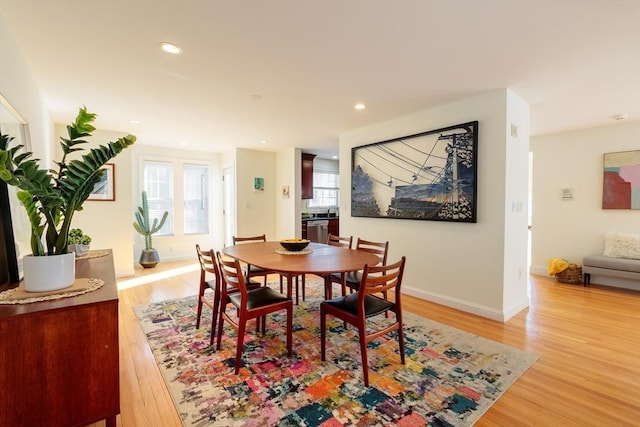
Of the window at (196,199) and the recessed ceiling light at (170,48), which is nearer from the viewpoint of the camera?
the recessed ceiling light at (170,48)

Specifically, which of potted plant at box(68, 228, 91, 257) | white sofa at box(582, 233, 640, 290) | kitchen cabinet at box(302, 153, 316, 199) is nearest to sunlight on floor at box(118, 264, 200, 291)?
potted plant at box(68, 228, 91, 257)

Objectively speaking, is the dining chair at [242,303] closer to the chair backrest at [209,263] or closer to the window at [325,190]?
the chair backrest at [209,263]

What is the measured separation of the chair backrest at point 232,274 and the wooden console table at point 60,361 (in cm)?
79

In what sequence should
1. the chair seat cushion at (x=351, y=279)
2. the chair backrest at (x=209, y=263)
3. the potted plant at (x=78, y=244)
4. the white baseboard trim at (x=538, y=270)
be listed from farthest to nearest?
the white baseboard trim at (x=538, y=270) < the chair seat cushion at (x=351, y=279) < the potted plant at (x=78, y=244) < the chair backrest at (x=209, y=263)

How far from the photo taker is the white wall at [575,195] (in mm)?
4238

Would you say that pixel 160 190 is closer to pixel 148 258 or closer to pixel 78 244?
pixel 148 258

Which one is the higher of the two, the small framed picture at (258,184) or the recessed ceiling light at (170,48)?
the recessed ceiling light at (170,48)

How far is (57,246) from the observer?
1580 mm

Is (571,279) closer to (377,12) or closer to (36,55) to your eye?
(377,12)

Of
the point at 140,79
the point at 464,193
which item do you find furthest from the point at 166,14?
the point at 464,193

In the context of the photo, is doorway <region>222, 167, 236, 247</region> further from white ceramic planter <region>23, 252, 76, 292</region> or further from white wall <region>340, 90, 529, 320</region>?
white ceramic planter <region>23, 252, 76, 292</region>

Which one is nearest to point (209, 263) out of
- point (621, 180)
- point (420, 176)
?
point (420, 176)

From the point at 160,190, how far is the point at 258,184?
6.46 ft

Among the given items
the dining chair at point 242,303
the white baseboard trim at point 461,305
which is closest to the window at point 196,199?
the dining chair at point 242,303
